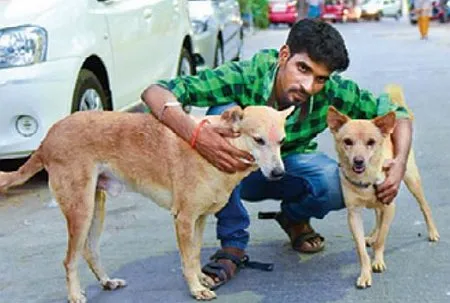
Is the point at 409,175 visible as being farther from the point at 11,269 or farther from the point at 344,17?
the point at 344,17

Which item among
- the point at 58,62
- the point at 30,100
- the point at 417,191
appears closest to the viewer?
the point at 417,191

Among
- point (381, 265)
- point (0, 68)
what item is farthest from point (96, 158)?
point (0, 68)

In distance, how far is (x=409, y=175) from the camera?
15.8 feet

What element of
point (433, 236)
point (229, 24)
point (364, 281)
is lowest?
point (229, 24)

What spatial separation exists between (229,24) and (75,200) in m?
9.38

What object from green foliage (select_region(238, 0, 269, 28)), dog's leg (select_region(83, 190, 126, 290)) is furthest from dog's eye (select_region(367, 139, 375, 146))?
green foliage (select_region(238, 0, 269, 28))

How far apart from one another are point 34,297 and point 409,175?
6.95 feet

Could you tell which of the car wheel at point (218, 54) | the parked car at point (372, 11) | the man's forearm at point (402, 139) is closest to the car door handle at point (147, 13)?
the car wheel at point (218, 54)

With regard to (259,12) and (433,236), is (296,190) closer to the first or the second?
(433,236)

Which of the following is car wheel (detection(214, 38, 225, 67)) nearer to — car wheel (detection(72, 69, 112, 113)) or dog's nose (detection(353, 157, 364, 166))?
car wheel (detection(72, 69, 112, 113))

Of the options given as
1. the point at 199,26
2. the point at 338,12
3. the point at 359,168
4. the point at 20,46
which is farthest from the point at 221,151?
the point at 338,12

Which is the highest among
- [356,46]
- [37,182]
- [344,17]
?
[37,182]

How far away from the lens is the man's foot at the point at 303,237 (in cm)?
475

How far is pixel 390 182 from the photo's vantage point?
4.21 meters
